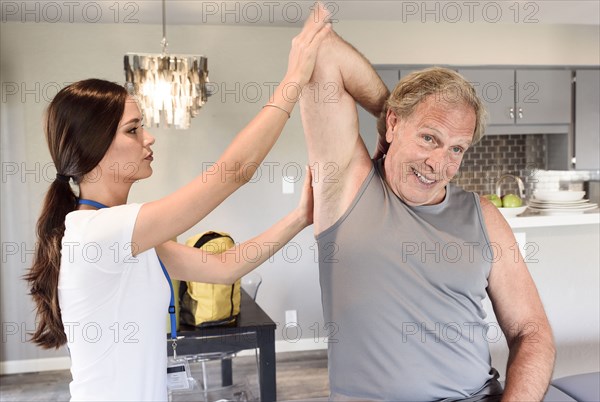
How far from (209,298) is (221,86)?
8.03 feet

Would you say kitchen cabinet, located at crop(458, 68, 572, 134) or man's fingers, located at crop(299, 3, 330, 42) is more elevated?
kitchen cabinet, located at crop(458, 68, 572, 134)

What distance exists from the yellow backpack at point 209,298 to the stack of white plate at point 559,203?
1461 mm

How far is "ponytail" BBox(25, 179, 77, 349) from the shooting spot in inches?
57.3

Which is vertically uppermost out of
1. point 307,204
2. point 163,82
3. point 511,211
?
point 163,82

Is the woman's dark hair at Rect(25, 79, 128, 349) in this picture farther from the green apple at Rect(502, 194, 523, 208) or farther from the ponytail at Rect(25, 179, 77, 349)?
the green apple at Rect(502, 194, 523, 208)

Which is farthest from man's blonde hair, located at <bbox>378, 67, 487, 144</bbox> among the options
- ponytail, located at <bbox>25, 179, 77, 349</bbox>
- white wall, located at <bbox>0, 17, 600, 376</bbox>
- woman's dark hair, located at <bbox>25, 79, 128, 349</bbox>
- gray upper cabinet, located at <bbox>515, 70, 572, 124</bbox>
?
gray upper cabinet, located at <bbox>515, 70, 572, 124</bbox>

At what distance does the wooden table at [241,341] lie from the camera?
2.78 metres

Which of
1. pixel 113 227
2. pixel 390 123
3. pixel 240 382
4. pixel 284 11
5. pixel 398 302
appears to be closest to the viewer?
pixel 113 227

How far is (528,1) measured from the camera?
14.5 ft

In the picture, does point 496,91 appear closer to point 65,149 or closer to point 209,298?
point 209,298

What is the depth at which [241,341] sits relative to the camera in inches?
112

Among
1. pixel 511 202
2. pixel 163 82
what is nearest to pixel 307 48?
pixel 511 202

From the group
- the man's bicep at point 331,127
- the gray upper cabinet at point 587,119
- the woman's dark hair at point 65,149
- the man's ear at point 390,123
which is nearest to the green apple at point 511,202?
the man's ear at point 390,123

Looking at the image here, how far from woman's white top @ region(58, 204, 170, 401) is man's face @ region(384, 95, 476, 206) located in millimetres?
630
